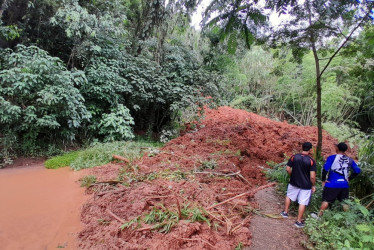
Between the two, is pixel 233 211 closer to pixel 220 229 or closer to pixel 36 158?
pixel 220 229

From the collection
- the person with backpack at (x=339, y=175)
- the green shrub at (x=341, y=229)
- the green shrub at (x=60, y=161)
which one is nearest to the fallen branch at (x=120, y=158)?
the green shrub at (x=60, y=161)

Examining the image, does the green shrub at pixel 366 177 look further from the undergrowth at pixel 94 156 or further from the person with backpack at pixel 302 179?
the undergrowth at pixel 94 156

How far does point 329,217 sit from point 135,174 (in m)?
3.39

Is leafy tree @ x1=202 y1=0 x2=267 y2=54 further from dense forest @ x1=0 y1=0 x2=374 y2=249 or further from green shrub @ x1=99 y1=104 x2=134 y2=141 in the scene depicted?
green shrub @ x1=99 y1=104 x2=134 y2=141

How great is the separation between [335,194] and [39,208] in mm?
4549

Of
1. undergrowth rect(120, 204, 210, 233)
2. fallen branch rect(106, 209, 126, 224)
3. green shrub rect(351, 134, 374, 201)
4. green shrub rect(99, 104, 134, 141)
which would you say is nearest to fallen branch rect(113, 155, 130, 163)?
green shrub rect(99, 104, 134, 141)

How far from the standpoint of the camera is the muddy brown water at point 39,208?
2.83m

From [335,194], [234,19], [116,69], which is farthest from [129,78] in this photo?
[335,194]

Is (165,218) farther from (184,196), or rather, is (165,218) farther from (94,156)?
(94,156)

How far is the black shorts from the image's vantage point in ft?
10.1

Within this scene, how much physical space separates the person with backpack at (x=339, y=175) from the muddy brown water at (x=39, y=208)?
3.47 m

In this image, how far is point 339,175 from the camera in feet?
10.0

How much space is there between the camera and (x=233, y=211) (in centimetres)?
331

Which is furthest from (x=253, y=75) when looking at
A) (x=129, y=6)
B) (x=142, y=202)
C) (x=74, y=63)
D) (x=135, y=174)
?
(x=142, y=202)
